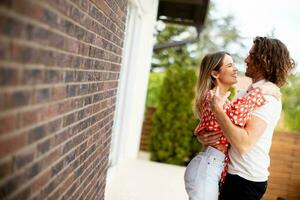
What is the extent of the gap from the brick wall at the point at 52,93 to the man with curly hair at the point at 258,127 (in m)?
0.73

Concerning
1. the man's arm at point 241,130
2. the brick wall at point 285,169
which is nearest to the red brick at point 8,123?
the man's arm at point 241,130

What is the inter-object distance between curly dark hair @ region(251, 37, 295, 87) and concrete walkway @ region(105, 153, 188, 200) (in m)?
2.84

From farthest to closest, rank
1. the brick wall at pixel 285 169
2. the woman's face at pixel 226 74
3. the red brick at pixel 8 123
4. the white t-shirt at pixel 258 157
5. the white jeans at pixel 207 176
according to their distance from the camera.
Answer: the brick wall at pixel 285 169, the woman's face at pixel 226 74, the white jeans at pixel 207 176, the white t-shirt at pixel 258 157, the red brick at pixel 8 123

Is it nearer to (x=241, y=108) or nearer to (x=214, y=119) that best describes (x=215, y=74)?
(x=214, y=119)

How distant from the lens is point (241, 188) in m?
2.38

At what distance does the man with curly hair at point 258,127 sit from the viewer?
2.27m

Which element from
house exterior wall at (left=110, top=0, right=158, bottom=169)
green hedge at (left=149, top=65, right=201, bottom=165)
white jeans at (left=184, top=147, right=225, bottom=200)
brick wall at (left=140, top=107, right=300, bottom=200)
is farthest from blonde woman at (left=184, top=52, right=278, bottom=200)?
green hedge at (left=149, top=65, right=201, bottom=165)

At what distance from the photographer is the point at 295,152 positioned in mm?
6191

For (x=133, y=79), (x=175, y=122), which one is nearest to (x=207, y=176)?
(x=133, y=79)

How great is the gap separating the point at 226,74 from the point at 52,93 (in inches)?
54.9

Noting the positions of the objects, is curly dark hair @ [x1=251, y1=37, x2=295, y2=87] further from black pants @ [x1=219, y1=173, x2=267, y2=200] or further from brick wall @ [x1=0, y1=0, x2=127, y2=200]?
brick wall @ [x1=0, y1=0, x2=127, y2=200]

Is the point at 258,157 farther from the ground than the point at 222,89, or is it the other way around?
the point at 222,89

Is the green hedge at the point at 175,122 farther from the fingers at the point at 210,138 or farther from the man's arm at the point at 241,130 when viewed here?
the man's arm at the point at 241,130

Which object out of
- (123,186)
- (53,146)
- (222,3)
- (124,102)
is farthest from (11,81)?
(222,3)
